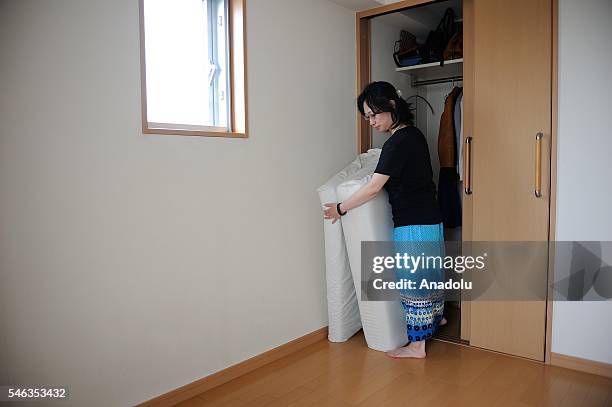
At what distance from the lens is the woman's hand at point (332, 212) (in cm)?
291

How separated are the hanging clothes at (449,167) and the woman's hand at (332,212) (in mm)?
999

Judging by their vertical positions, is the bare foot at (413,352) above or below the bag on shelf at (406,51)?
below

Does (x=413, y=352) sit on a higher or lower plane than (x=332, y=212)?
lower

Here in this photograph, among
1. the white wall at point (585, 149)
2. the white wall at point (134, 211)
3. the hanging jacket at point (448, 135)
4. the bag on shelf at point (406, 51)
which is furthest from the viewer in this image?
the bag on shelf at point (406, 51)

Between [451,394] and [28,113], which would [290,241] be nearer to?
[451,394]

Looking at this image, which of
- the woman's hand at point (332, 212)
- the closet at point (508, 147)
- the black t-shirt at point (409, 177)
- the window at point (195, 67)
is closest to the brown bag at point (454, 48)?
the closet at point (508, 147)

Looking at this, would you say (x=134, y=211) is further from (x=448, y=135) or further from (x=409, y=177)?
(x=448, y=135)

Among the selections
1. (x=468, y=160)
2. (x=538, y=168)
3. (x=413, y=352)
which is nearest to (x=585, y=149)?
(x=538, y=168)

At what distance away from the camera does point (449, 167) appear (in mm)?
3463

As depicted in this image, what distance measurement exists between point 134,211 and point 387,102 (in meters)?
1.45

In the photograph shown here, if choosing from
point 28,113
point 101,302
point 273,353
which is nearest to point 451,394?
point 273,353

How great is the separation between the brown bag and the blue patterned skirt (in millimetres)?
1368

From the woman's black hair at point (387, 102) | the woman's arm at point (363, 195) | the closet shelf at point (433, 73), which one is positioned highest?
the closet shelf at point (433, 73)

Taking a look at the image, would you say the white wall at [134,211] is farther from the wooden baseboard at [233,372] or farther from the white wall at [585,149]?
the white wall at [585,149]
